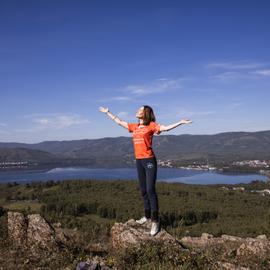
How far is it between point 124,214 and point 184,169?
13154 centimetres

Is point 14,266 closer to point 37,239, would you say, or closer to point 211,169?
point 37,239

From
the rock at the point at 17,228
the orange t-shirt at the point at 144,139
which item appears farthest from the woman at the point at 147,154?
the rock at the point at 17,228

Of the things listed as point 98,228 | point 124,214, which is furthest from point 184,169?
point 98,228

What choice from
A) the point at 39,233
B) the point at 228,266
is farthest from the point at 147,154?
the point at 228,266

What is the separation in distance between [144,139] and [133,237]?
176 centimetres

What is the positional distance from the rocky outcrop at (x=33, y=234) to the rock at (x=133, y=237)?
2.93 ft

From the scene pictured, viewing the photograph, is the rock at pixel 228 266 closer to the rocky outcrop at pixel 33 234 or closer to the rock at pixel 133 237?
the rock at pixel 133 237

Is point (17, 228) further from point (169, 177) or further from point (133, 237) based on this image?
point (169, 177)

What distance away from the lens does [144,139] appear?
725 centimetres

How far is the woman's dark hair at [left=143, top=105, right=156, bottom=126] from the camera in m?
7.39

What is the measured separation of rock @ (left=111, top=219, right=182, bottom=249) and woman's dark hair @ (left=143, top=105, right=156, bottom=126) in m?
1.97

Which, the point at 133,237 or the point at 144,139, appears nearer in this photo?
the point at 133,237

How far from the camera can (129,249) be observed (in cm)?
568

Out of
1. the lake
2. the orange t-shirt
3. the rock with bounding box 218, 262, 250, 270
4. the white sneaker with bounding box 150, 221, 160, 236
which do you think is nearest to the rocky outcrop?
the white sneaker with bounding box 150, 221, 160, 236
